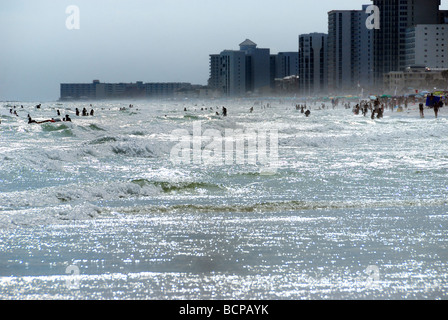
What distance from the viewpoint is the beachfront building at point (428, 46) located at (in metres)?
179

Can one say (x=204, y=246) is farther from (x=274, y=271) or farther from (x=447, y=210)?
(x=447, y=210)

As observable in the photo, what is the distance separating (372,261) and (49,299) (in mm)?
3419

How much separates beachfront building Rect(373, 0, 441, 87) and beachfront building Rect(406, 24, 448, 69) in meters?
4.66

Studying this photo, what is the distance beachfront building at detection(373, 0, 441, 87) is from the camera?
19050cm

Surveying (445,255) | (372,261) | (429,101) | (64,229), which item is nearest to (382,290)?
(372,261)

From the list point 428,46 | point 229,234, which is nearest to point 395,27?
point 428,46

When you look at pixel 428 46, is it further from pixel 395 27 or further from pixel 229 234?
pixel 229 234

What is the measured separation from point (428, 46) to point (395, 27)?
14.8 metres

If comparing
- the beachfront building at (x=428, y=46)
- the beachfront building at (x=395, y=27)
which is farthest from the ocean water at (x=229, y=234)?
the beachfront building at (x=395, y=27)

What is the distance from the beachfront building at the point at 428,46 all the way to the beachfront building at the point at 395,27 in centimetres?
466

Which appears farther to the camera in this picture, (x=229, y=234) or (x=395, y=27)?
(x=395, y=27)

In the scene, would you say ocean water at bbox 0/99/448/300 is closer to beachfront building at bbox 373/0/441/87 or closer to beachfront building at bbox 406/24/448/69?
beachfront building at bbox 406/24/448/69

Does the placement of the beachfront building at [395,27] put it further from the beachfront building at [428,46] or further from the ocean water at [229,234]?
the ocean water at [229,234]

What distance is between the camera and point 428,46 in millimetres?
180500
